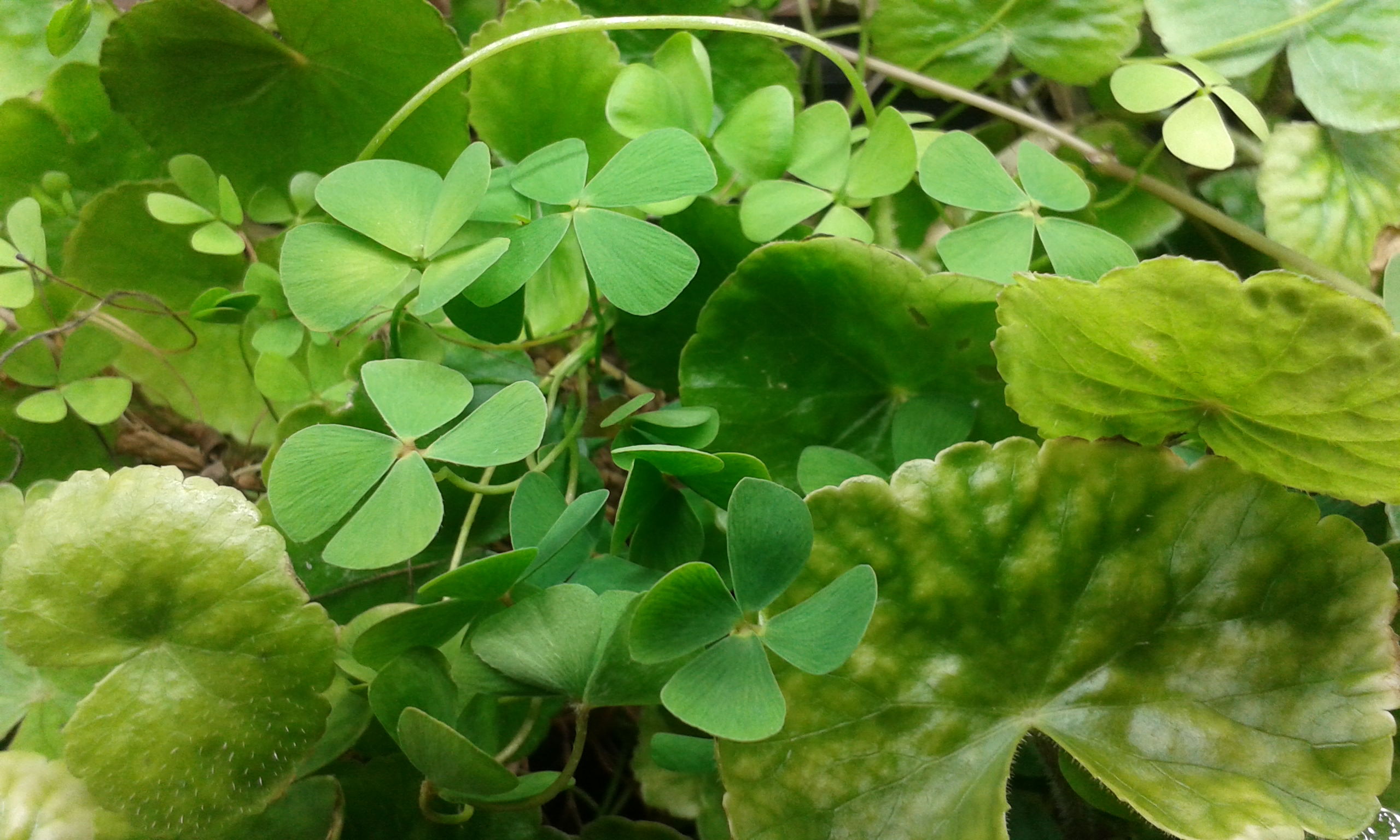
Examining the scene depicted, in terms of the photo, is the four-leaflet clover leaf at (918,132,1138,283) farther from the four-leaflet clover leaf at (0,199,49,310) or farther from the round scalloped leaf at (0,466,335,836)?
the four-leaflet clover leaf at (0,199,49,310)

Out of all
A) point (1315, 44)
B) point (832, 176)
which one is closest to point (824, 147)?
point (832, 176)

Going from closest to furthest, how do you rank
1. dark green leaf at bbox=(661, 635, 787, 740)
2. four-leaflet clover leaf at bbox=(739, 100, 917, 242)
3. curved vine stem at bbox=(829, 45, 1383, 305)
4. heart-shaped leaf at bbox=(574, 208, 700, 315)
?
1. dark green leaf at bbox=(661, 635, 787, 740)
2. heart-shaped leaf at bbox=(574, 208, 700, 315)
3. four-leaflet clover leaf at bbox=(739, 100, 917, 242)
4. curved vine stem at bbox=(829, 45, 1383, 305)

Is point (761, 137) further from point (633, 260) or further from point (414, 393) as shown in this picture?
point (414, 393)

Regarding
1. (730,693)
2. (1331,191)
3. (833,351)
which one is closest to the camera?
(730,693)

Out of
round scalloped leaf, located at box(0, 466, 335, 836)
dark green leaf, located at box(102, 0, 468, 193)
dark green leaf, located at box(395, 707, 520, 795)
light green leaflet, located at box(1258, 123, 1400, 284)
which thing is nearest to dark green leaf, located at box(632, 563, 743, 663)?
dark green leaf, located at box(395, 707, 520, 795)

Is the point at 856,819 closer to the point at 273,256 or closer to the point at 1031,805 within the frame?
the point at 1031,805

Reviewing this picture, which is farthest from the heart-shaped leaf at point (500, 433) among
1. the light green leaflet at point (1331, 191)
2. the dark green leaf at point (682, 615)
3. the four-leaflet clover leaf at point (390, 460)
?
the light green leaflet at point (1331, 191)

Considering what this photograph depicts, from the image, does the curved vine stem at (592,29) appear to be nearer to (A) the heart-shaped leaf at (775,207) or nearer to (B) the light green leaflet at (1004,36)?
(A) the heart-shaped leaf at (775,207)
